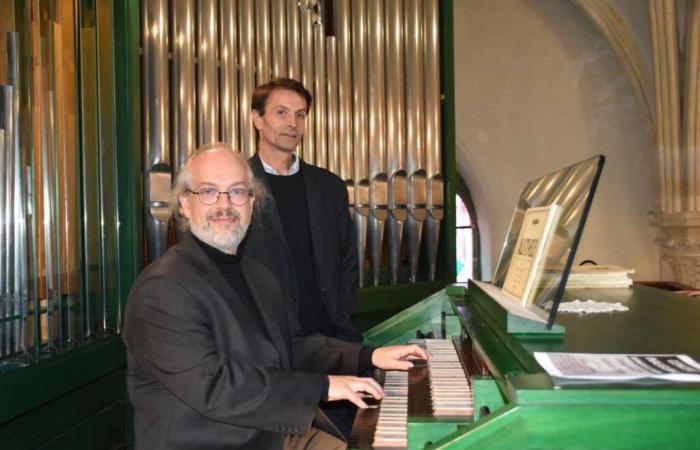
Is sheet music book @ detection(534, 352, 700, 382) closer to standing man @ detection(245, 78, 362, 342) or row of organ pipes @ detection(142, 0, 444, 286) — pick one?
standing man @ detection(245, 78, 362, 342)

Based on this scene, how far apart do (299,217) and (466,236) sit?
4425 mm

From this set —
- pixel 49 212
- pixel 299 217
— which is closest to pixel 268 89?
pixel 299 217

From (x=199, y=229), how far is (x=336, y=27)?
8.77 feet

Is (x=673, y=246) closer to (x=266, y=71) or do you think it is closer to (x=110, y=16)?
(x=266, y=71)

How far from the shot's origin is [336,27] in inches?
162

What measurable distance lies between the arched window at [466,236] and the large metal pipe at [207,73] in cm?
385

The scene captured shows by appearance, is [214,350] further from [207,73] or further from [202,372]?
[207,73]

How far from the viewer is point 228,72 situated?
3.58 metres

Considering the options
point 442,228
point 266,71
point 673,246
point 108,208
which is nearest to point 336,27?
point 266,71

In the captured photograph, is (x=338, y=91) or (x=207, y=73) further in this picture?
(x=338, y=91)

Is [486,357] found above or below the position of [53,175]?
below

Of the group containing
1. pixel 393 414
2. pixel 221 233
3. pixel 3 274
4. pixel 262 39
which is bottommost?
pixel 393 414

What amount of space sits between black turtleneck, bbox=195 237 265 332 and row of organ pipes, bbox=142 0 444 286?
1.60 m

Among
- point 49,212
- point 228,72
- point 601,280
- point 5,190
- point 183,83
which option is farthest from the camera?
point 228,72
